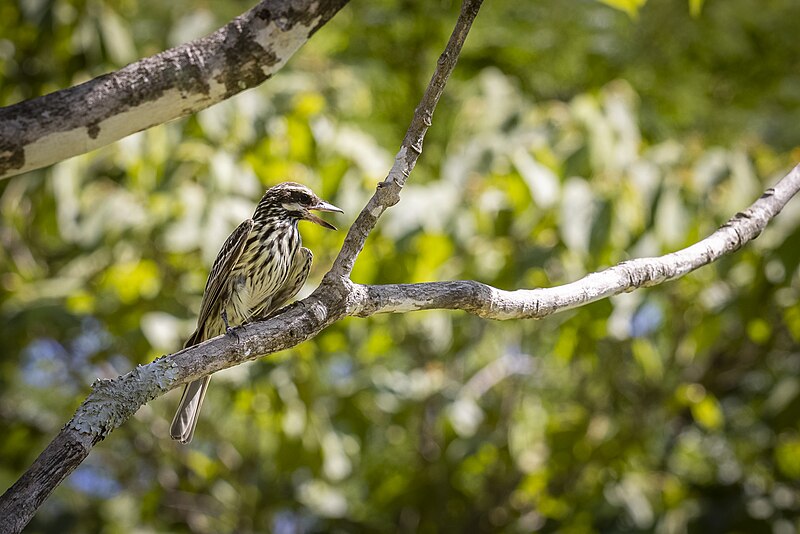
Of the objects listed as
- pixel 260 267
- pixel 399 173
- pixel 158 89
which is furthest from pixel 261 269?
pixel 158 89

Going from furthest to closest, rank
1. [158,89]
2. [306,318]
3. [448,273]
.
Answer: [448,273], [158,89], [306,318]

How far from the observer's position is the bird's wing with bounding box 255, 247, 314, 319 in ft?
8.62

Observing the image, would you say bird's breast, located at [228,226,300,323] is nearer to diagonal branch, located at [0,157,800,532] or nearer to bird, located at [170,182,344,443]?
bird, located at [170,182,344,443]

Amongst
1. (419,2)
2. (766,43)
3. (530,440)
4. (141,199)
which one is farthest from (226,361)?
(766,43)

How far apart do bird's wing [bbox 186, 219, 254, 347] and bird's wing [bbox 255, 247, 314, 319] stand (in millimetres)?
126

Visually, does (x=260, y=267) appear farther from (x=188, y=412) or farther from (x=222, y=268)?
(x=188, y=412)

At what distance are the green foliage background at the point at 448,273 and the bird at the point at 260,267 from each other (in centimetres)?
185

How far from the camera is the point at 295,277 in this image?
2648 millimetres

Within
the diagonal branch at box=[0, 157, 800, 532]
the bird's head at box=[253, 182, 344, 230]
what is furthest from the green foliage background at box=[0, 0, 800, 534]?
the diagonal branch at box=[0, 157, 800, 532]

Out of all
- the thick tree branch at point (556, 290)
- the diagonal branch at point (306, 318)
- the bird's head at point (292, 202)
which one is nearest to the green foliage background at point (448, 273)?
the thick tree branch at point (556, 290)

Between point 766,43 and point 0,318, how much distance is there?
5.41 meters

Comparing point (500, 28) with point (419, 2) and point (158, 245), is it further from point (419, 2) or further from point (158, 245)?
point (158, 245)

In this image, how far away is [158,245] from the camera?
5.34 m

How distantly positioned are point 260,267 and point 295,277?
10 cm
